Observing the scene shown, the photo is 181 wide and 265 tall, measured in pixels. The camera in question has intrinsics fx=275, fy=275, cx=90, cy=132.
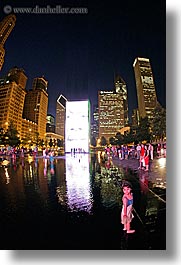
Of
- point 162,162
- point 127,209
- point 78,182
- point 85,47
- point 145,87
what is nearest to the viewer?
point 127,209

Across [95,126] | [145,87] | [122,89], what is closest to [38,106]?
[95,126]

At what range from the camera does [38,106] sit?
364 cm

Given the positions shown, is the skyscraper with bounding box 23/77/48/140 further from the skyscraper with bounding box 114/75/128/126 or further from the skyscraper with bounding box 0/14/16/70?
the skyscraper with bounding box 114/75/128/126

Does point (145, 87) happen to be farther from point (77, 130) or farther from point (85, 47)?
point (77, 130)

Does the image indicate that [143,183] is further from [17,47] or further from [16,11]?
[16,11]

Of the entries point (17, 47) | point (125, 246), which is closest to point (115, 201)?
point (125, 246)

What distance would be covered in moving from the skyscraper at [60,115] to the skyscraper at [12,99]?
509 millimetres

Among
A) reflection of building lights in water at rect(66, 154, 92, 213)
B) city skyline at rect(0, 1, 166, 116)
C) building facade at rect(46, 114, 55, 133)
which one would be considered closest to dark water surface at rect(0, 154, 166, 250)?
reflection of building lights in water at rect(66, 154, 92, 213)

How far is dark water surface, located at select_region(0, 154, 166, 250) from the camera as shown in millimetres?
2941

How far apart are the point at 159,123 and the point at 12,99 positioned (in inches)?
75.1

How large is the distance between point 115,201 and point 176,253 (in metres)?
0.88

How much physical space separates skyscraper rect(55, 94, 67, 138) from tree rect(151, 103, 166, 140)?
1.12 m

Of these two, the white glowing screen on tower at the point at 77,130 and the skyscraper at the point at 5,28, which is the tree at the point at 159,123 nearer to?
the white glowing screen on tower at the point at 77,130

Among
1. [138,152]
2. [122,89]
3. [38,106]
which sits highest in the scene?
[122,89]
